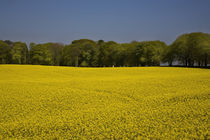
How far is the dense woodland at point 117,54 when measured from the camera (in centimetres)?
3941

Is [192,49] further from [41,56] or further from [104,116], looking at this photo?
[41,56]

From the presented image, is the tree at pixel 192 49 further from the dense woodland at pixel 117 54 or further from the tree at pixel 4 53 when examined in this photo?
the tree at pixel 4 53

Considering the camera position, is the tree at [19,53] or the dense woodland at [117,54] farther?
the tree at [19,53]

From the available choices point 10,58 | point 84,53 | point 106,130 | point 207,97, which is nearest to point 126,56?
point 84,53

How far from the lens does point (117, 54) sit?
5578 centimetres

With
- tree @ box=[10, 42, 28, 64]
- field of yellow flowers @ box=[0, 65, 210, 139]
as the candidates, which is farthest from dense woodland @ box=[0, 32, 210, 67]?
field of yellow flowers @ box=[0, 65, 210, 139]

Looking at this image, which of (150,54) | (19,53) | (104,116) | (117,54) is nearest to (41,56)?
(19,53)

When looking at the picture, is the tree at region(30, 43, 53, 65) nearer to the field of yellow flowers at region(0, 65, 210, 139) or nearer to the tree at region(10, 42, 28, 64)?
the tree at region(10, 42, 28, 64)

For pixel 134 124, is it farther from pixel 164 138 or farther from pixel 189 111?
pixel 189 111

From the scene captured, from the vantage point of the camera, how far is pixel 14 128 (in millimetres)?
6395

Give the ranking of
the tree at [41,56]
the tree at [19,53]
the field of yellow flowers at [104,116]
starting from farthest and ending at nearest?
the tree at [41,56], the tree at [19,53], the field of yellow flowers at [104,116]

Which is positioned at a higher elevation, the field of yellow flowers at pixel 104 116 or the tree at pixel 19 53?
the tree at pixel 19 53


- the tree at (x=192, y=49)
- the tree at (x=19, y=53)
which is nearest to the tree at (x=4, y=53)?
the tree at (x=19, y=53)

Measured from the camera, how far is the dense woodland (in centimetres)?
3941
